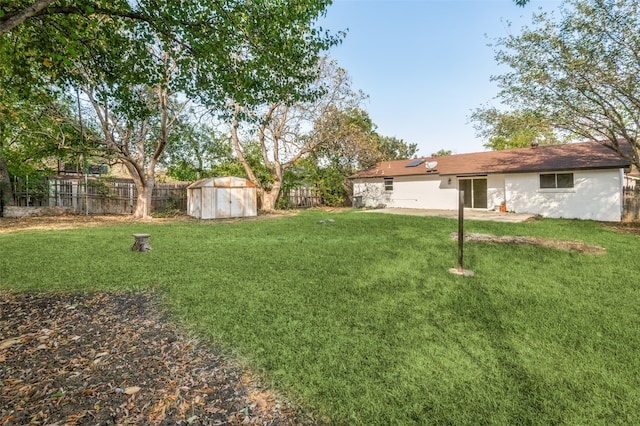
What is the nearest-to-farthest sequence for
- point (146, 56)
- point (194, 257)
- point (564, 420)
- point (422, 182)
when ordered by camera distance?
point (564, 420) → point (146, 56) → point (194, 257) → point (422, 182)

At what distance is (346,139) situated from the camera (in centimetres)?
2098

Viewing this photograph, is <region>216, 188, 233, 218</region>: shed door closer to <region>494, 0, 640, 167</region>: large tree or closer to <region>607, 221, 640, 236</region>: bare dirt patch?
<region>494, 0, 640, 167</region>: large tree

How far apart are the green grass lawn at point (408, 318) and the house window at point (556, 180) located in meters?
7.10

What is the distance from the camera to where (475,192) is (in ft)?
55.7

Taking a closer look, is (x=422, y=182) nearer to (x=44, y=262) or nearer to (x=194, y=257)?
(x=194, y=257)

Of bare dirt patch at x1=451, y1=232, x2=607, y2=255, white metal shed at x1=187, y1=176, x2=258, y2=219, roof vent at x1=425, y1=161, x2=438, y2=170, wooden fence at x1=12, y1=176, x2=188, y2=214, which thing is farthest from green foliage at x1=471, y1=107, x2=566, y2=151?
wooden fence at x1=12, y1=176, x2=188, y2=214

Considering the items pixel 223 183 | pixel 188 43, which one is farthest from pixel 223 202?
pixel 188 43

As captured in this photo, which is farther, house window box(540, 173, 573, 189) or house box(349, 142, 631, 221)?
house window box(540, 173, 573, 189)

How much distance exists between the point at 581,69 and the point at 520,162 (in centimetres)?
682

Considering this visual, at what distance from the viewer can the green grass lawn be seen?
2.15 metres

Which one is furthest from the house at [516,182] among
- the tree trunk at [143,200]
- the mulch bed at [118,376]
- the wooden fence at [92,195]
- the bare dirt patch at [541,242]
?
the mulch bed at [118,376]

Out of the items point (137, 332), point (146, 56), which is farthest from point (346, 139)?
point (137, 332)

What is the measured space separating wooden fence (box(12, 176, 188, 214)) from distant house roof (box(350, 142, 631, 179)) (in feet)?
40.5

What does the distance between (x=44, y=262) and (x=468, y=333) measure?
7508mm
